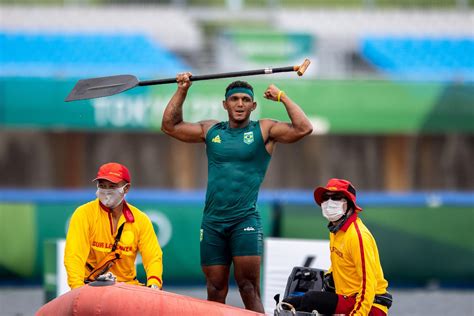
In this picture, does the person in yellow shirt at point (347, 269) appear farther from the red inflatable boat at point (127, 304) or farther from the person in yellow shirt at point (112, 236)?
the person in yellow shirt at point (112, 236)

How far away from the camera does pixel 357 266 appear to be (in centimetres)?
677

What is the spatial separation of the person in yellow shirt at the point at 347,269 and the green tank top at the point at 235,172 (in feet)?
2.02

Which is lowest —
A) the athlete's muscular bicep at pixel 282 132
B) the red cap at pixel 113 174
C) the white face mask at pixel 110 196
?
the white face mask at pixel 110 196

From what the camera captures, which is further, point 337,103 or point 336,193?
point 337,103

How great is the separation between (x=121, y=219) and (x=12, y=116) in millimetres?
11535

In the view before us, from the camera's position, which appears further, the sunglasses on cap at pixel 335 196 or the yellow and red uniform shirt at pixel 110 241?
the yellow and red uniform shirt at pixel 110 241

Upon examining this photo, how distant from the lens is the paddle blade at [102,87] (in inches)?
313

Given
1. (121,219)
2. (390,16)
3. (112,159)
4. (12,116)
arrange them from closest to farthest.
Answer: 1. (121,219)
2. (12,116)
3. (112,159)
4. (390,16)

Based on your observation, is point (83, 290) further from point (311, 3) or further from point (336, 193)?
point (311, 3)

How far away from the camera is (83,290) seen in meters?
6.51

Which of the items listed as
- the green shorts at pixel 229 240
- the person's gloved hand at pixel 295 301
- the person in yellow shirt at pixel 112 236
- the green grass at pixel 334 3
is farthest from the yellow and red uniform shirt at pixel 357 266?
the green grass at pixel 334 3

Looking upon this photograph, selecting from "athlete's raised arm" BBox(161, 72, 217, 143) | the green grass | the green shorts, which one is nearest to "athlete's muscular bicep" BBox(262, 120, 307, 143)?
"athlete's raised arm" BBox(161, 72, 217, 143)

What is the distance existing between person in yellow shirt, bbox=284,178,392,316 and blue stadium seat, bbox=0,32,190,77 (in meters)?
11.2

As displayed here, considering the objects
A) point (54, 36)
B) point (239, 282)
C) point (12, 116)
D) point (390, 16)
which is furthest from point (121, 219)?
point (390, 16)
